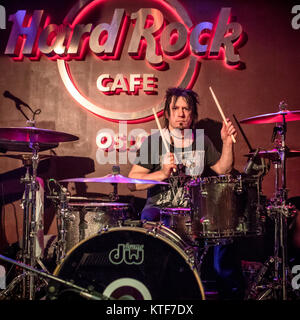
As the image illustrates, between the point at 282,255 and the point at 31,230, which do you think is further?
the point at 31,230

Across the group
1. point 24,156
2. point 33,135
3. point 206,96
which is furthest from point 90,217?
point 206,96

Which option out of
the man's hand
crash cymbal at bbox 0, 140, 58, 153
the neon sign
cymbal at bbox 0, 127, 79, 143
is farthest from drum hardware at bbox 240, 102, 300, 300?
crash cymbal at bbox 0, 140, 58, 153

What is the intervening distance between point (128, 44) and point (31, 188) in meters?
2.00

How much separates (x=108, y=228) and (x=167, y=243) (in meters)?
0.40

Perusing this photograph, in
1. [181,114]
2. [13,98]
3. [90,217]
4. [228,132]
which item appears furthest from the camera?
[13,98]

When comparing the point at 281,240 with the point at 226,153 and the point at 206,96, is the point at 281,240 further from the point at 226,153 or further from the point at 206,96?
the point at 206,96

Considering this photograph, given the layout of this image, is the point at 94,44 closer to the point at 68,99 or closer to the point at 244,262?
the point at 68,99

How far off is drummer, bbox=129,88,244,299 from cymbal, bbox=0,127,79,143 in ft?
2.79

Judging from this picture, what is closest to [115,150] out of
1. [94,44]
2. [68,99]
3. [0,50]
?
[68,99]

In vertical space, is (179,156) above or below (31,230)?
above

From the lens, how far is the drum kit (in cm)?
240

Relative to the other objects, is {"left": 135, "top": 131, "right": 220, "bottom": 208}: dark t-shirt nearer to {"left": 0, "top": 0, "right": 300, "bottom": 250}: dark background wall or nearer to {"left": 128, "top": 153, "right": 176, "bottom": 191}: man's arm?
{"left": 128, "top": 153, "right": 176, "bottom": 191}: man's arm

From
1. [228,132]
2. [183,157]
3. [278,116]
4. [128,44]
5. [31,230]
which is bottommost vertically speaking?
[31,230]

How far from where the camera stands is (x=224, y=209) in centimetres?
274
